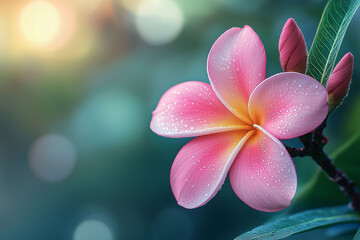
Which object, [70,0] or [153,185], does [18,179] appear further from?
[70,0]

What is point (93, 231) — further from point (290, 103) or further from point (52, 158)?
point (290, 103)

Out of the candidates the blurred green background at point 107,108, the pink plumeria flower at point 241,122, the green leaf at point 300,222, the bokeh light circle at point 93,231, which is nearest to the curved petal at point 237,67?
the pink plumeria flower at point 241,122

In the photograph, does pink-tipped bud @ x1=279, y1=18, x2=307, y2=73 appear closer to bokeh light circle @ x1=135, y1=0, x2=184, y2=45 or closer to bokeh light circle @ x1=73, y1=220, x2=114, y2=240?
bokeh light circle @ x1=135, y1=0, x2=184, y2=45

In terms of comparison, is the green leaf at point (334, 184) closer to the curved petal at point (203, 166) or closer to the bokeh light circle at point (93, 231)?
the curved petal at point (203, 166)

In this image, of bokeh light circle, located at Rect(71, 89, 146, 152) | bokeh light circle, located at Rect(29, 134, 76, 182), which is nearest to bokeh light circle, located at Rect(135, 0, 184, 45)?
bokeh light circle, located at Rect(71, 89, 146, 152)

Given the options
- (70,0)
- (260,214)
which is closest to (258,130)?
(260,214)

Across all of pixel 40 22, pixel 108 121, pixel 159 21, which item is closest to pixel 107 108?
pixel 108 121
